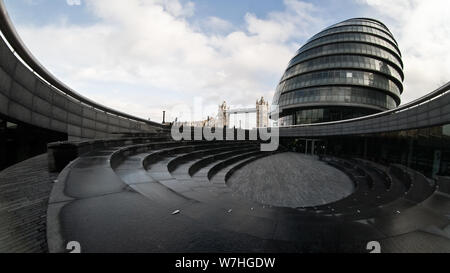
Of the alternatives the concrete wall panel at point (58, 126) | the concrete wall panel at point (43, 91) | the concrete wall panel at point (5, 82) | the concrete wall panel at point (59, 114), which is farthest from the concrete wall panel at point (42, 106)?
the concrete wall panel at point (5, 82)

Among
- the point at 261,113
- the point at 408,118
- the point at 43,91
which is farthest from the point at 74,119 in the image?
the point at 261,113

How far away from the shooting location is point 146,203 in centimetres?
311

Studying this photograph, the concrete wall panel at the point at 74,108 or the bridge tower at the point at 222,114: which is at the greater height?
the bridge tower at the point at 222,114

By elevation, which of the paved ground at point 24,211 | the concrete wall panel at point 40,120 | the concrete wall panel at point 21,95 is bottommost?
the paved ground at point 24,211

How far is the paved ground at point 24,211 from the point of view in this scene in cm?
193

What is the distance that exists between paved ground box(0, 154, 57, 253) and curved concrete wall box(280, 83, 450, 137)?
54.9 feet

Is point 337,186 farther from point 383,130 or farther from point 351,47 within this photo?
point 351,47

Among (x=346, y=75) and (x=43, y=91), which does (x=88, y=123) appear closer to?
(x=43, y=91)

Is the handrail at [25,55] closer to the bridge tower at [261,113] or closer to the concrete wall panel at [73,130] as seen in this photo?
the concrete wall panel at [73,130]

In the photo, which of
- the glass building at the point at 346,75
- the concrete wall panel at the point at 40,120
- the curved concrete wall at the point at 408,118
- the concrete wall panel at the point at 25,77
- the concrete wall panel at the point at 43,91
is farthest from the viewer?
the glass building at the point at 346,75

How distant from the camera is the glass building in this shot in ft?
130

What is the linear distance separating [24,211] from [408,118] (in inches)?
851

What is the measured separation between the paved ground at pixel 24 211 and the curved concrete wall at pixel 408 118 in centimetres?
1674
